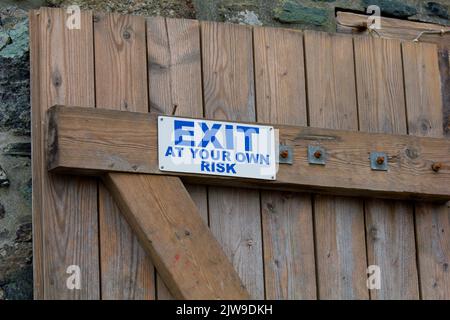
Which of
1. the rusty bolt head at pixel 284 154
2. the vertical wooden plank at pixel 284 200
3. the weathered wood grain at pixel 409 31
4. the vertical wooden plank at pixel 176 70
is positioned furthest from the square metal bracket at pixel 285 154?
the weathered wood grain at pixel 409 31

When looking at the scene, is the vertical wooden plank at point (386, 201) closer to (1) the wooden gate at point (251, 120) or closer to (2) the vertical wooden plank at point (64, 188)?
(1) the wooden gate at point (251, 120)

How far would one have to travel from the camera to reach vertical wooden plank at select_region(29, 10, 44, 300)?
3.81 metres

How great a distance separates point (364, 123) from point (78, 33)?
1008 mm

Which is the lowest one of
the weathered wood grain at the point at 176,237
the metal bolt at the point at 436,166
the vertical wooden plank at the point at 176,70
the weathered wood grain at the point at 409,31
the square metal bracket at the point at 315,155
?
the weathered wood grain at the point at 176,237

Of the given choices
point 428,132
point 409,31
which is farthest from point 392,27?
point 428,132

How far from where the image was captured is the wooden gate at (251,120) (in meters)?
3.87

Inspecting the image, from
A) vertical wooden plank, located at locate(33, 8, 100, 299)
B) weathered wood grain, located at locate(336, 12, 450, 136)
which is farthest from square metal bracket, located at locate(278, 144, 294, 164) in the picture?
weathered wood grain, located at locate(336, 12, 450, 136)

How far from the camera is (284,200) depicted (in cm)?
416

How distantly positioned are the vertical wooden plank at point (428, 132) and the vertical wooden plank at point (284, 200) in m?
0.40

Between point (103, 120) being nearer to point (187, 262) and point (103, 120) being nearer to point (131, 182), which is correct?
point (131, 182)
